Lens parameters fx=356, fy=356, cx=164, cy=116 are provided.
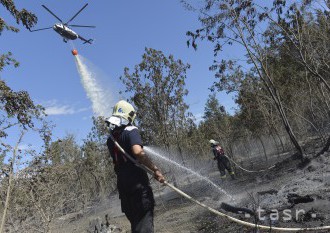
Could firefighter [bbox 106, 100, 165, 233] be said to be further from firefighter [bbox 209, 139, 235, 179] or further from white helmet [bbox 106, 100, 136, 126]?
firefighter [bbox 209, 139, 235, 179]

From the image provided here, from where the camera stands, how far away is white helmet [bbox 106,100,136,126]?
460 cm

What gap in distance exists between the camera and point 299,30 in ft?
61.0

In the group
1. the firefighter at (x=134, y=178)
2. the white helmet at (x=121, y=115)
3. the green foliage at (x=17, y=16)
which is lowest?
the firefighter at (x=134, y=178)

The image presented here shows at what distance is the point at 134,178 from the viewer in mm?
4414

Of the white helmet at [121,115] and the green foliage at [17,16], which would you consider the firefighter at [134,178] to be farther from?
the green foliage at [17,16]

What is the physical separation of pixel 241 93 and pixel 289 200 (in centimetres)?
2140

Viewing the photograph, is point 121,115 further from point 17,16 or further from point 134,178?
point 17,16

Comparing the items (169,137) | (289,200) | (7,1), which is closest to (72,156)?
(169,137)

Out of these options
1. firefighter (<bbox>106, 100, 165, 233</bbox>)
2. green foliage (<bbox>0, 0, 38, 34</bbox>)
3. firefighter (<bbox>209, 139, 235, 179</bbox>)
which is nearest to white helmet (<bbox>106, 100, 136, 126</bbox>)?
firefighter (<bbox>106, 100, 165, 233</bbox>)

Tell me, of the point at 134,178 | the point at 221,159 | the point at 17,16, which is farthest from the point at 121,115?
the point at 221,159

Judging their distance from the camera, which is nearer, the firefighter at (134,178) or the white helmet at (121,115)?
the firefighter at (134,178)

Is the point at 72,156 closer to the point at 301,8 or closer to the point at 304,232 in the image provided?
the point at 301,8

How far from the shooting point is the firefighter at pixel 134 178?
4.34 m

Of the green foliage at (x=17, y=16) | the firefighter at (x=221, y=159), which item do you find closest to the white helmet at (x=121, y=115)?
the green foliage at (x=17, y=16)
